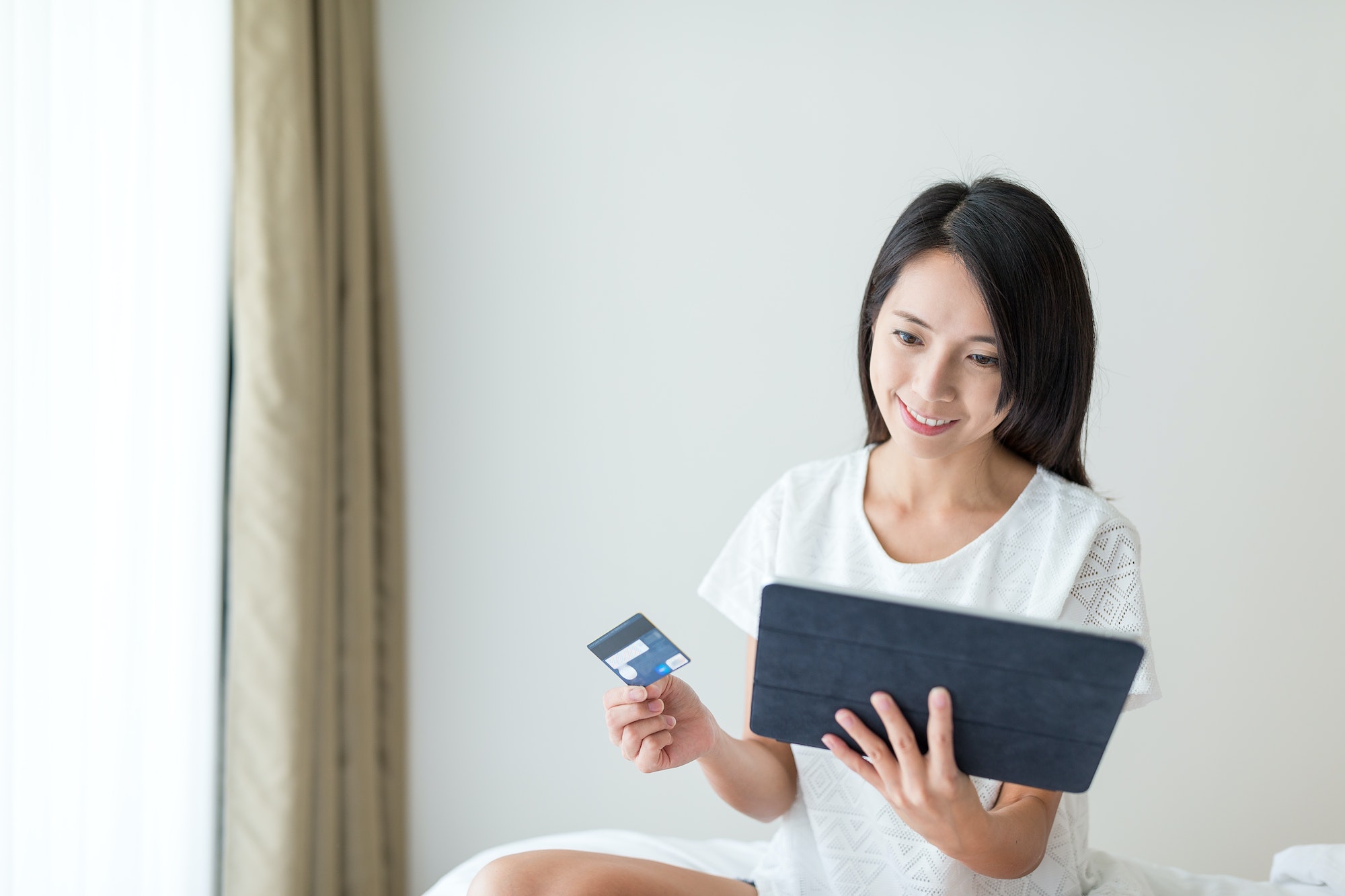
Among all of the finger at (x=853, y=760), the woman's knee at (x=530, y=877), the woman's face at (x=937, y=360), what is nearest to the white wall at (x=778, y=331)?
the woman's face at (x=937, y=360)

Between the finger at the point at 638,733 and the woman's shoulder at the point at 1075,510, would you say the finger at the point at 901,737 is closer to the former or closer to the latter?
the finger at the point at 638,733

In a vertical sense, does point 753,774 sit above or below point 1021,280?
below

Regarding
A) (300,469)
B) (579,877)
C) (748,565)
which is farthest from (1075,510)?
(300,469)

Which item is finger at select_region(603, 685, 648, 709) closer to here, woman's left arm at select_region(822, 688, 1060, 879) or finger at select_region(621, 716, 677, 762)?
finger at select_region(621, 716, 677, 762)

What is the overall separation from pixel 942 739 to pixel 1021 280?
0.50 m

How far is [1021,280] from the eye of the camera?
105 cm

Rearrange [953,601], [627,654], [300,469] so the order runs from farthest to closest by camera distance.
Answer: [300,469] < [953,601] < [627,654]

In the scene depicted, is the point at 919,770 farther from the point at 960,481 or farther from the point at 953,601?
the point at 960,481

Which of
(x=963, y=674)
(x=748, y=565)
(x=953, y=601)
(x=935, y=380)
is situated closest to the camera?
(x=963, y=674)

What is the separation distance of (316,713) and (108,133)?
3.27 ft

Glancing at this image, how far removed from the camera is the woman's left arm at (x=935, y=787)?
2.82 ft

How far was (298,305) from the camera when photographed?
5.21 feet

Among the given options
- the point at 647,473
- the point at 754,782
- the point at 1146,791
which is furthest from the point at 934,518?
the point at 1146,791

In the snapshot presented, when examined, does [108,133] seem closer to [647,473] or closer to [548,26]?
[548,26]
